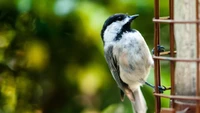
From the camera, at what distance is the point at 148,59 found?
3.25 m

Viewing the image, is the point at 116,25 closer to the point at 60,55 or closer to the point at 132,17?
the point at 132,17

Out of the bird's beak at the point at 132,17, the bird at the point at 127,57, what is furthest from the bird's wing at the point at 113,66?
the bird's beak at the point at 132,17

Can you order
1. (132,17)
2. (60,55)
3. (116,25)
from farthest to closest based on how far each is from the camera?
1. (60,55)
2. (116,25)
3. (132,17)

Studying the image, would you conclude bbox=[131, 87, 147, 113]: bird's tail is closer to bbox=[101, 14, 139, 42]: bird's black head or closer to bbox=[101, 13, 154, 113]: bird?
bbox=[101, 13, 154, 113]: bird

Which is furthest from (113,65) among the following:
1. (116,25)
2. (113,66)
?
(116,25)

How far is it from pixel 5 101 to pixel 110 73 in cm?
62

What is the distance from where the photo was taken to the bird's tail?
10.7 feet

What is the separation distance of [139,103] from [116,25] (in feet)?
1.27

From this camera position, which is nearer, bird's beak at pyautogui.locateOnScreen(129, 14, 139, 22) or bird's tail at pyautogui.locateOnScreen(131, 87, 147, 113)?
bird's beak at pyautogui.locateOnScreen(129, 14, 139, 22)

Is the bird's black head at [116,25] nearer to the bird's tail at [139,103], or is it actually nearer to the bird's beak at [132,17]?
the bird's beak at [132,17]

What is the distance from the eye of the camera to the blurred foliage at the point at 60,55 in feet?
10.6

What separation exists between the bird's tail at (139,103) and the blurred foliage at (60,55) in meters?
0.03

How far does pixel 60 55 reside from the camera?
3.46 m

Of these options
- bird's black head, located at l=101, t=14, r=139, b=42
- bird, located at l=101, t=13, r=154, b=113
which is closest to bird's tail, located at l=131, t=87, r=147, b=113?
bird, located at l=101, t=13, r=154, b=113
